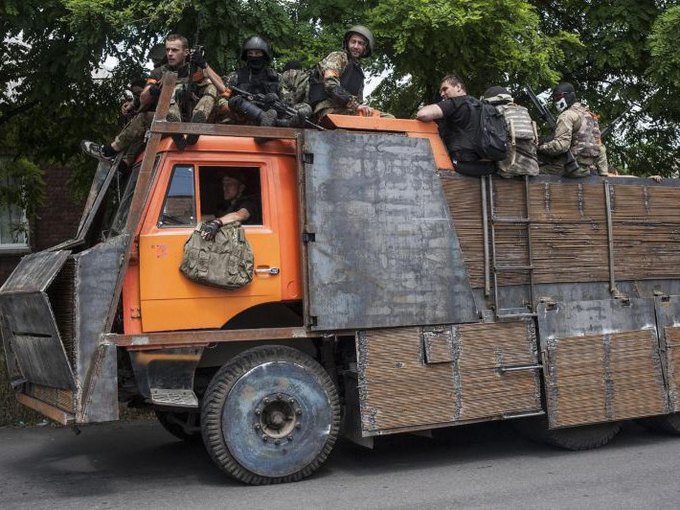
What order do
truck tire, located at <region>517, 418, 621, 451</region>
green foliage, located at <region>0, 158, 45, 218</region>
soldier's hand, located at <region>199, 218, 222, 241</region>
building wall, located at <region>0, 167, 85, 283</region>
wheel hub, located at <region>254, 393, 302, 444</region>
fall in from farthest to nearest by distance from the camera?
building wall, located at <region>0, 167, 85, 283</region>, green foliage, located at <region>0, 158, 45, 218</region>, truck tire, located at <region>517, 418, 621, 451</region>, wheel hub, located at <region>254, 393, 302, 444</region>, soldier's hand, located at <region>199, 218, 222, 241</region>

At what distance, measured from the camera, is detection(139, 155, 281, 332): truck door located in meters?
6.76

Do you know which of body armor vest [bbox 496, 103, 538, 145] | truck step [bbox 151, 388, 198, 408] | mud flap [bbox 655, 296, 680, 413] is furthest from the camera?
mud flap [bbox 655, 296, 680, 413]

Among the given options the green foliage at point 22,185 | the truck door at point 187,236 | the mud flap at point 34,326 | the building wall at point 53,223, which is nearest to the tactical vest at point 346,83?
the truck door at point 187,236

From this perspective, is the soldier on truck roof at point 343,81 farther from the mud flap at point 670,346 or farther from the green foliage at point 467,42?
the mud flap at point 670,346

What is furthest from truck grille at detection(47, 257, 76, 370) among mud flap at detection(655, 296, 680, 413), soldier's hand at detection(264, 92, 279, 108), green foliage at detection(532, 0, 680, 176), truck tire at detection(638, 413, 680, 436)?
green foliage at detection(532, 0, 680, 176)

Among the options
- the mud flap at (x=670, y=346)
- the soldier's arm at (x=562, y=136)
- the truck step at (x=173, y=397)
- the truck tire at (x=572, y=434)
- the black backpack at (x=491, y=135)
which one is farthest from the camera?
the mud flap at (x=670, y=346)

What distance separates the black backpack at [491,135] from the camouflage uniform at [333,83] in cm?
111

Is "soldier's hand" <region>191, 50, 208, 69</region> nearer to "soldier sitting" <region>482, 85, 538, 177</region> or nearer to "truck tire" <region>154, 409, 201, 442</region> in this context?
"soldier sitting" <region>482, 85, 538, 177</region>

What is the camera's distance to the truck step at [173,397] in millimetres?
6676

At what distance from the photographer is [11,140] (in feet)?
41.4

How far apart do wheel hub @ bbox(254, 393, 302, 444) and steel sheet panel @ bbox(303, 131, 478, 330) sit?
0.63 m

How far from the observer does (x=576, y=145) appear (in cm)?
838

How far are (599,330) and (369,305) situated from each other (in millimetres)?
2227

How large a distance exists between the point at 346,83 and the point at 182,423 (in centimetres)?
328
